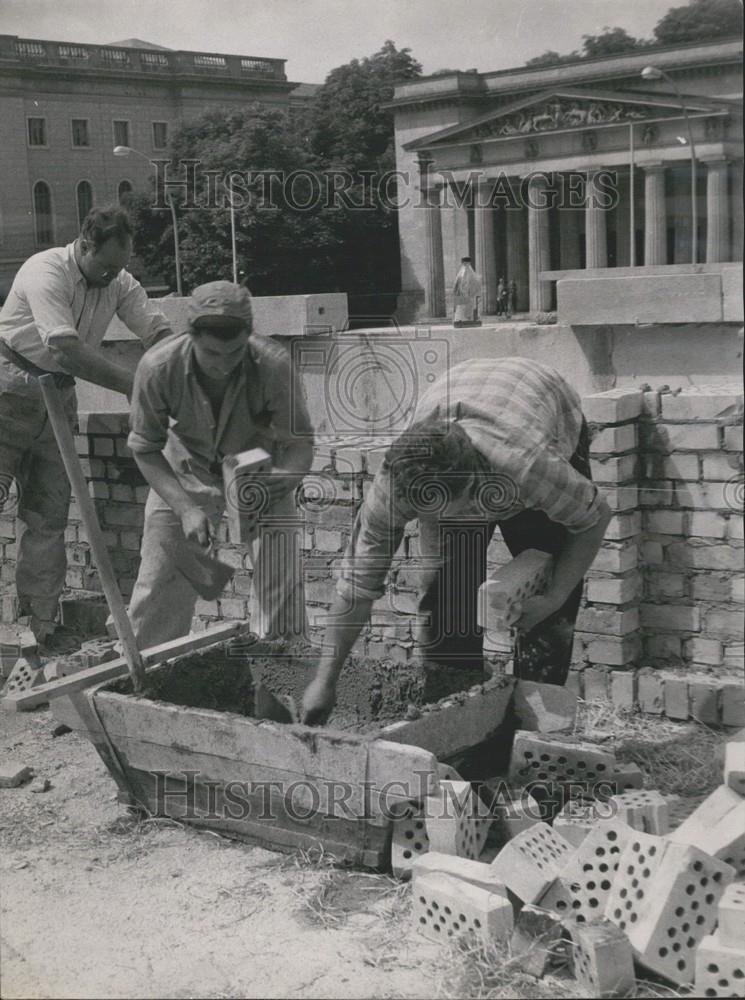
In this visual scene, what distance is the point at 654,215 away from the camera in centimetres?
486

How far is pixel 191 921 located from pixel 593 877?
1.21 m

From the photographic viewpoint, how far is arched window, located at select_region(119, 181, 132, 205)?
5.40 m

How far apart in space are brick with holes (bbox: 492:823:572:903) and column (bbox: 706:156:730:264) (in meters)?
2.04

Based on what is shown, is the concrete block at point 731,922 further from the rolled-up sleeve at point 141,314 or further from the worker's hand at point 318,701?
the rolled-up sleeve at point 141,314

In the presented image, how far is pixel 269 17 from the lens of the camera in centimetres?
480

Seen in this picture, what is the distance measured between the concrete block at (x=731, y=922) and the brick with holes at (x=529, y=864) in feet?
1.61

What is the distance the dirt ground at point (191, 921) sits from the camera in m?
3.37

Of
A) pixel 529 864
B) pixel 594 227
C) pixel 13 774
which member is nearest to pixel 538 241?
pixel 594 227

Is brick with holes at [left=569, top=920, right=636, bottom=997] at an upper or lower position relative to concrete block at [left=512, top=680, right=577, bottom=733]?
lower

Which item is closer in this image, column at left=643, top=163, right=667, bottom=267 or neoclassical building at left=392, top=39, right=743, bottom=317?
neoclassical building at left=392, top=39, right=743, bottom=317

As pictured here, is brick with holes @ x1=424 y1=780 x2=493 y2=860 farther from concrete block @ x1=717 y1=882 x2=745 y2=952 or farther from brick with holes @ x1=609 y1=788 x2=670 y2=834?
concrete block @ x1=717 y1=882 x2=745 y2=952

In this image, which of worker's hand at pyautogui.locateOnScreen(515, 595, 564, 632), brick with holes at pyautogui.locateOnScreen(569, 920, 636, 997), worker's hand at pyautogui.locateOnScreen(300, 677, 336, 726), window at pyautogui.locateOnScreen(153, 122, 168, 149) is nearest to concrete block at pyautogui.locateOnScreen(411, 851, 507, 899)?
brick with holes at pyautogui.locateOnScreen(569, 920, 636, 997)

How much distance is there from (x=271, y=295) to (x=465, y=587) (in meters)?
1.69

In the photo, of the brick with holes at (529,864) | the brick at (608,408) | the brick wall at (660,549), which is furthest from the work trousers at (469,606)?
the brick with holes at (529,864)
